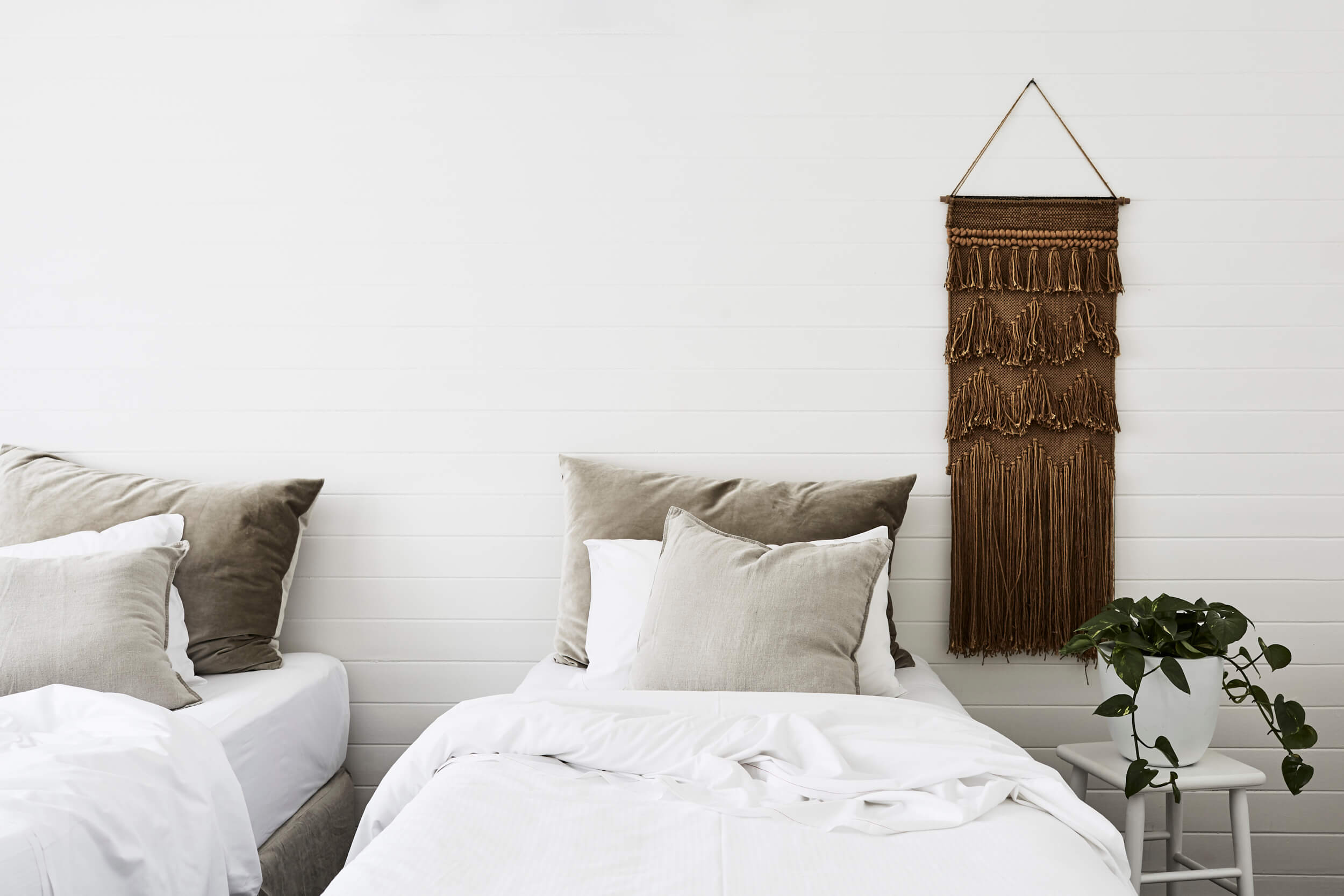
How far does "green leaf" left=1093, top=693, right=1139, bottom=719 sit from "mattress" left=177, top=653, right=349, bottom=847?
177 centimetres

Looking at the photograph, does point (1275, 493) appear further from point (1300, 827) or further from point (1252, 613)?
point (1300, 827)

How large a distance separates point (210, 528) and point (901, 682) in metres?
1.71

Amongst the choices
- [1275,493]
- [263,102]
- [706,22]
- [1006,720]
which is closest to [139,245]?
[263,102]

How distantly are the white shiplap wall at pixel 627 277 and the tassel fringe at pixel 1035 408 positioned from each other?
7cm

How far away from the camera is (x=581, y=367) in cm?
241

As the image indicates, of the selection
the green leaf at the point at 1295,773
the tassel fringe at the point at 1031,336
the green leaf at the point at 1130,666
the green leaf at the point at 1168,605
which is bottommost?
the green leaf at the point at 1295,773

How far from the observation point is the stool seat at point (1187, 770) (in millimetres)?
1895

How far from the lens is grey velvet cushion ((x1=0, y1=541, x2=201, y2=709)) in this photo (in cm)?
177

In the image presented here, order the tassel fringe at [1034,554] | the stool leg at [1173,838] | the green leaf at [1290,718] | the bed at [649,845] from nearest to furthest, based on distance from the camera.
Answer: the bed at [649,845]
the green leaf at [1290,718]
the stool leg at [1173,838]
the tassel fringe at [1034,554]

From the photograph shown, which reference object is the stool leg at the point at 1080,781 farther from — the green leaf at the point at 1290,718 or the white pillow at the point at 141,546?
the white pillow at the point at 141,546

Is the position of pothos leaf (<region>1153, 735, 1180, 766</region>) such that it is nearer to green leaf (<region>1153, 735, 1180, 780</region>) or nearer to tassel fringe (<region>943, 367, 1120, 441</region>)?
green leaf (<region>1153, 735, 1180, 780</region>)

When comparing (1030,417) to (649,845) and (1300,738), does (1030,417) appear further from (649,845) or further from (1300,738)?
(649,845)

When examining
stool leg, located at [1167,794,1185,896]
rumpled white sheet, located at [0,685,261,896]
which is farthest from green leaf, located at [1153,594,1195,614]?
rumpled white sheet, located at [0,685,261,896]

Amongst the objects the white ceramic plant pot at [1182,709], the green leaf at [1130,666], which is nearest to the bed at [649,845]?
the green leaf at [1130,666]
